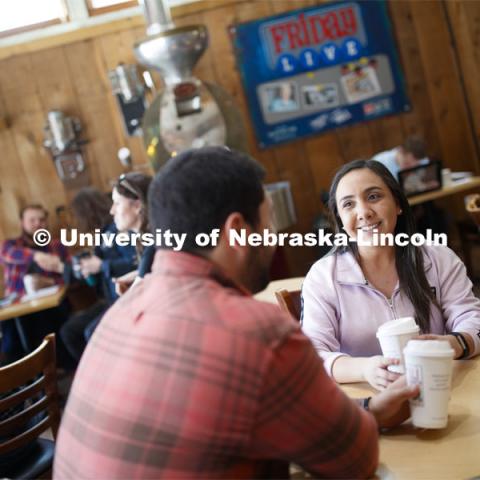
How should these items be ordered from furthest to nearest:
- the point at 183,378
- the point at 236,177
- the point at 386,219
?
the point at 386,219 → the point at 236,177 → the point at 183,378

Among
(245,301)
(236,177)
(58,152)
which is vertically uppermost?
(58,152)

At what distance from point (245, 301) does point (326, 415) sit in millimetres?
197

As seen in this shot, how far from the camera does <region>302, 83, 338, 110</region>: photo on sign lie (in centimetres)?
493

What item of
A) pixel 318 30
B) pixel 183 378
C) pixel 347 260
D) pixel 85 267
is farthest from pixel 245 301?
pixel 318 30

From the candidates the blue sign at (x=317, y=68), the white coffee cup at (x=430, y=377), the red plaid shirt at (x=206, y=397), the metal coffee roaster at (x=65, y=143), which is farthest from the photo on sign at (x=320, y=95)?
the red plaid shirt at (x=206, y=397)

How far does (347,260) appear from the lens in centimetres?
170

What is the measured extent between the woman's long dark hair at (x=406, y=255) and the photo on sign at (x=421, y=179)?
2.50 metres

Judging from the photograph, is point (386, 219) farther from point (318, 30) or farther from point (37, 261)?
point (318, 30)

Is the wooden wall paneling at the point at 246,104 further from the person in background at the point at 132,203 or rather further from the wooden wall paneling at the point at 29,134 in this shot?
the person in background at the point at 132,203

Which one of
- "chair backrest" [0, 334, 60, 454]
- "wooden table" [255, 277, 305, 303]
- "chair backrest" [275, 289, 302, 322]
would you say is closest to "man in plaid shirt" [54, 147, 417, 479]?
"chair backrest" [275, 289, 302, 322]

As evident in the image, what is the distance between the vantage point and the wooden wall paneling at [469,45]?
4.84 metres

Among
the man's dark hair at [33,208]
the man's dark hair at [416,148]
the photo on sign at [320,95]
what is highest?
the photo on sign at [320,95]

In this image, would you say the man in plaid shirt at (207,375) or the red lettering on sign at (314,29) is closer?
the man in plaid shirt at (207,375)

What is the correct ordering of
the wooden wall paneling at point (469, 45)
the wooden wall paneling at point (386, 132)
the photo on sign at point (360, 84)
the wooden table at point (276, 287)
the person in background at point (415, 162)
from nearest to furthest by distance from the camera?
the wooden table at point (276, 287)
the person in background at point (415, 162)
the wooden wall paneling at point (469, 45)
the photo on sign at point (360, 84)
the wooden wall paneling at point (386, 132)
